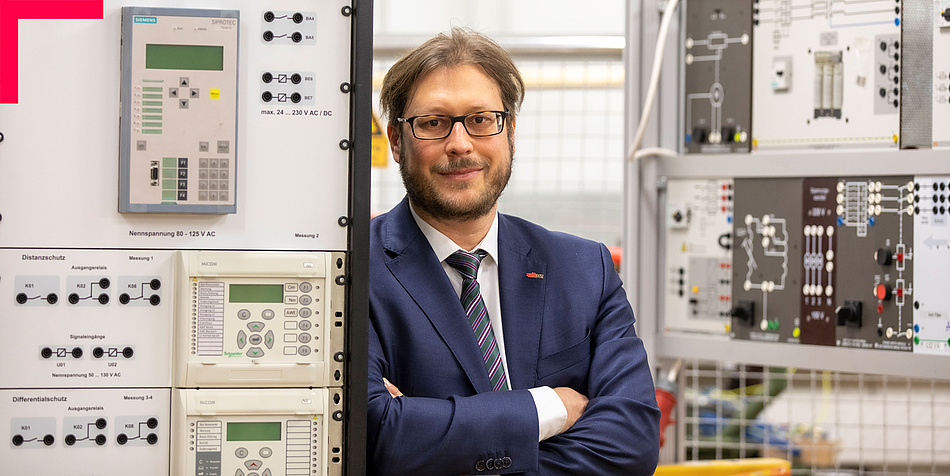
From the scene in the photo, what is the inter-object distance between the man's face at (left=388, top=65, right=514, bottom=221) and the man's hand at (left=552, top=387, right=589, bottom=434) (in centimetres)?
41

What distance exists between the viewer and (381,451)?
4.47 ft

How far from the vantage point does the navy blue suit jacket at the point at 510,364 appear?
4.52ft

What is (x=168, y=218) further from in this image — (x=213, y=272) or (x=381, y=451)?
(x=381, y=451)

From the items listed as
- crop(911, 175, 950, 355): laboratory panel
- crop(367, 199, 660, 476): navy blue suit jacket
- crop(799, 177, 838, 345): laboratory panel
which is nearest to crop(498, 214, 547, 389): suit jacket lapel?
crop(367, 199, 660, 476): navy blue suit jacket

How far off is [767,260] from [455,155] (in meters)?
1.16

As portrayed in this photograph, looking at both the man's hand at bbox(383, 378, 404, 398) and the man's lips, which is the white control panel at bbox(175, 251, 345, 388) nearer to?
the man's hand at bbox(383, 378, 404, 398)

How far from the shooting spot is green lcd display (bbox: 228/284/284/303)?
1.27 meters

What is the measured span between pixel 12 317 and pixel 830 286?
2.00 m

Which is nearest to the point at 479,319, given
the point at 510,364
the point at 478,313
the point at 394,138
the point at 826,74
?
the point at 478,313

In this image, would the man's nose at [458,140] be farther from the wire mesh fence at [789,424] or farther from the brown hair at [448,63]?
the wire mesh fence at [789,424]

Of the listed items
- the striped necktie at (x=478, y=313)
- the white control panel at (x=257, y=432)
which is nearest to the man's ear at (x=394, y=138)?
the striped necktie at (x=478, y=313)

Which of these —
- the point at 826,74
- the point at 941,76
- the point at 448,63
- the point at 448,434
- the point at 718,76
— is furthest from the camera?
the point at 718,76

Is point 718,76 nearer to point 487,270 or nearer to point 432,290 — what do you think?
point 487,270

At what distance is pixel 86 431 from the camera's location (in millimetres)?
1252
